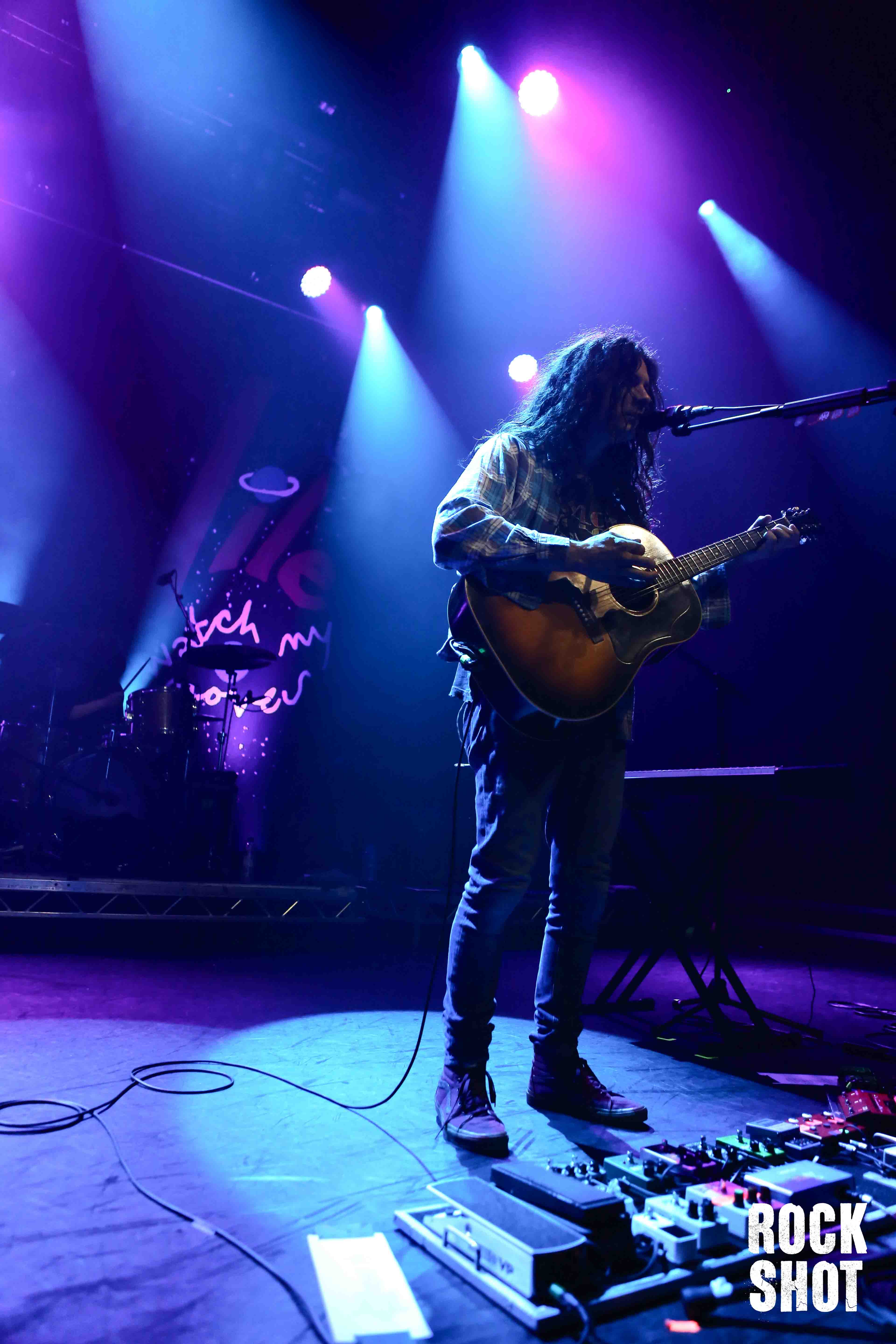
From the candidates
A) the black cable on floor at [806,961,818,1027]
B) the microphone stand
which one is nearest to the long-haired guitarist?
the microphone stand

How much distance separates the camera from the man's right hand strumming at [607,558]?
207 centimetres

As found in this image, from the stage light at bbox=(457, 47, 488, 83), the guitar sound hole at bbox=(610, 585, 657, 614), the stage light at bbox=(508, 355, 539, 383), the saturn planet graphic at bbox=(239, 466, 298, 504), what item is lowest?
the guitar sound hole at bbox=(610, 585, 657, 614)

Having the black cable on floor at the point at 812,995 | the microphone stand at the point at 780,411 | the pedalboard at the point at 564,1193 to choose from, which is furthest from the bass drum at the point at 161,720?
the pedalboard at the point at 564,1193

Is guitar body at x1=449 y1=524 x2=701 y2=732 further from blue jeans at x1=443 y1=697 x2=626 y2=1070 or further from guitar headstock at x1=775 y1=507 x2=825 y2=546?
guitar headstock at x1=775 y1=507 x2=825 y2=546

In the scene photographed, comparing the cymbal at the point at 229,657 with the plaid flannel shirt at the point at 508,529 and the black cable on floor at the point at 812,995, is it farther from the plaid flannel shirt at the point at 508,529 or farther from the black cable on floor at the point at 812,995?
the black cable on floor at the point at 812,995

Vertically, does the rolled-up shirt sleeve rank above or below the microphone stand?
below

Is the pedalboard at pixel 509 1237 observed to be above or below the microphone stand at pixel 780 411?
below

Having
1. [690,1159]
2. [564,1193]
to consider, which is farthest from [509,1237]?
[690,1159]

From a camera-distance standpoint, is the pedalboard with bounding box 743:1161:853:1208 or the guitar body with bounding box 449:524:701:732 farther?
the guitar body with bounding box 449:524:701:732

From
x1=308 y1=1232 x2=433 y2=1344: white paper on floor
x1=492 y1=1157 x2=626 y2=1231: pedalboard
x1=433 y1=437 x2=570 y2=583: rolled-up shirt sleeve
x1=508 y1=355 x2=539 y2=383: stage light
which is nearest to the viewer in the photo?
x1=308 y1=1232 x2=433 y2=1344: white paper on floor

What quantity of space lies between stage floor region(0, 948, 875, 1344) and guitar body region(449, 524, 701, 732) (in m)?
1.02

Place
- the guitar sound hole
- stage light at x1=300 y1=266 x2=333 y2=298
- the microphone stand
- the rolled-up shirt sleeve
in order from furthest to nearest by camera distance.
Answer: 1. stage light at x1=300 y1=266 x2=333 y2=298
2. the guitar sound hole
3. the microphone stand
4. the rolled-up shirt sleeve

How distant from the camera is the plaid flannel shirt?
2.04 m

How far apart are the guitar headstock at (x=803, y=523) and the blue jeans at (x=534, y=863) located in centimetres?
94
